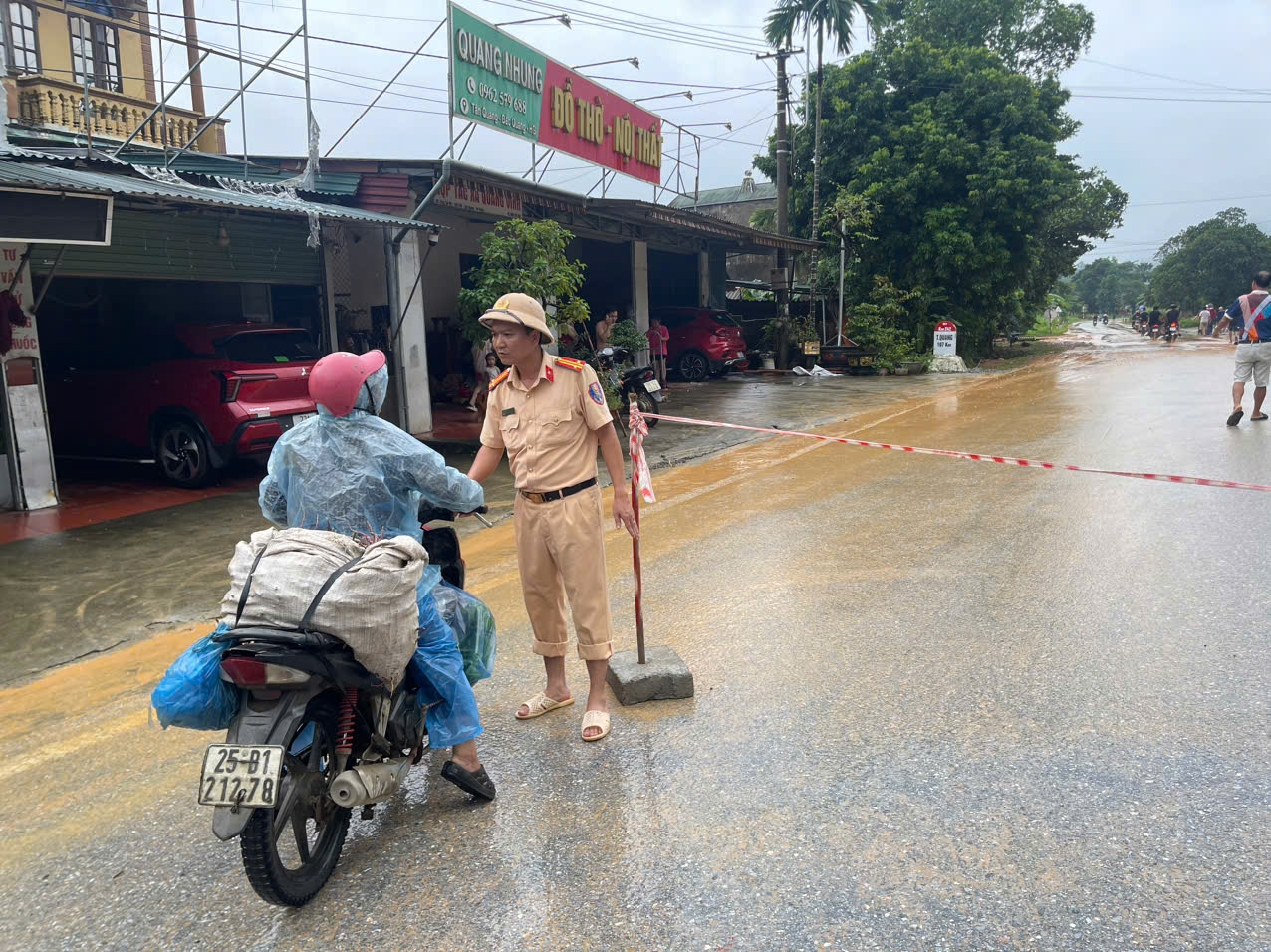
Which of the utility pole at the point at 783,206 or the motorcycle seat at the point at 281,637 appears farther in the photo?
the utility pole at the point at 783,206

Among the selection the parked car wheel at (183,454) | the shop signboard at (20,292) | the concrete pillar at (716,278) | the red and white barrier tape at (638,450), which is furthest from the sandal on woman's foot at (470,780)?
the concrete pillar at (716,278)

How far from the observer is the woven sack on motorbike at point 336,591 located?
101 inches

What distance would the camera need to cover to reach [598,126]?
14156 millimetres

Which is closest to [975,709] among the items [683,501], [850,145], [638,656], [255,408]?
[638,656]

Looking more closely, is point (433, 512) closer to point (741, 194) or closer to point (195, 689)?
point (195, 689)

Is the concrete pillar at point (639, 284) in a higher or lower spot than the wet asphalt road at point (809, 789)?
higher

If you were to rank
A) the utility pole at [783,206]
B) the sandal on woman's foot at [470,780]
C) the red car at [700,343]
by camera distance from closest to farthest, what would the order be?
the sandal on woman's foot at [470,780] → the red car at [700,343] → the utility pole at [783,206]

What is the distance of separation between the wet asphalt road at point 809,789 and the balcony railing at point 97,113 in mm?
13706

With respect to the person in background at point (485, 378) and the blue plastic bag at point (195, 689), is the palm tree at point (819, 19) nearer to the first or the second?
the person in background at point (485, 378)

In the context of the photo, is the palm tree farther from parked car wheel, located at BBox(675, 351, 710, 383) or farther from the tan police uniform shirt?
the tan police uniform shirt

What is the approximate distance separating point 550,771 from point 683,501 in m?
4.99

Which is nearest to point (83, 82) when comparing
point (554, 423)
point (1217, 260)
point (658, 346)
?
point (658, 346)

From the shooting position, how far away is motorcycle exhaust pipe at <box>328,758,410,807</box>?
2.75 meters

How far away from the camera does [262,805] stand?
2387 millimetres
